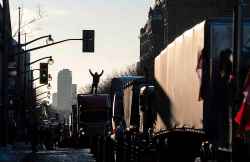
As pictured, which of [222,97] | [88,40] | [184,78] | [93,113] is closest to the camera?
[222,97]

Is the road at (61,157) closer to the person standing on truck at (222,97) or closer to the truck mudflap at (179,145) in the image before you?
the truck mudflap at (179,145)

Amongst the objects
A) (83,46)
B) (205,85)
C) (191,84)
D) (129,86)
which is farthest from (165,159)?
(83,46)

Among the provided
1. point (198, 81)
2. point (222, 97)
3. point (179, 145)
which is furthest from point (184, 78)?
point (222, 97)

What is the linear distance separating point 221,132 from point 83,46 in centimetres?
2658

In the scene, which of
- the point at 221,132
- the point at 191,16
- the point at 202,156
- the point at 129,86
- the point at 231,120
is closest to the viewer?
the point at 231,120

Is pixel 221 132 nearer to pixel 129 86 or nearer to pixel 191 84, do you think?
pixel 191 84

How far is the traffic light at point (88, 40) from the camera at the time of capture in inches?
1634

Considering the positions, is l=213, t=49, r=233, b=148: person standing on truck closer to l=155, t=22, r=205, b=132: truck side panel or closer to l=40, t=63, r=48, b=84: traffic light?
l=155, t=22, r=205, b=132: truck side panel

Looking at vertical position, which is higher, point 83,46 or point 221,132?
point 83,46

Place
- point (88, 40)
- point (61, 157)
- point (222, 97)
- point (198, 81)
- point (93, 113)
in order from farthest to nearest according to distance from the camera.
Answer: point (93, 113) → point (61, 157) → point (88, 40) → point (198, 81) → point (222, 97)

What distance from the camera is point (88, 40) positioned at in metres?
41.8

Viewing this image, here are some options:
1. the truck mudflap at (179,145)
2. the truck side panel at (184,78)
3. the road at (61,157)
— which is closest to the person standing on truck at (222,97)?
the truck side panel at (184,78)

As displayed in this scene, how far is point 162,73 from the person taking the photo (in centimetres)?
2506

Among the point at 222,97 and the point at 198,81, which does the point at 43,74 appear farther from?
the point at 222,97
